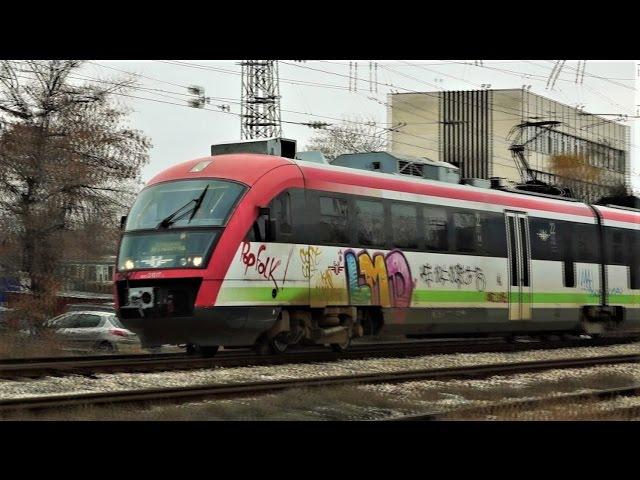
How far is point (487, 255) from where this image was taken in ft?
72.8

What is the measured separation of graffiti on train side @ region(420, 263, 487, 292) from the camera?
20.3 metres

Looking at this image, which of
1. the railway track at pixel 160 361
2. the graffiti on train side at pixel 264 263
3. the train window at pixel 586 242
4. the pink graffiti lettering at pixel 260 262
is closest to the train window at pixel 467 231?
the railway track at pixel 160 361

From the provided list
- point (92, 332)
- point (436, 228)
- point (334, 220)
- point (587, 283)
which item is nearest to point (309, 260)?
point (334, 220)

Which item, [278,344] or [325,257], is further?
[325,257]

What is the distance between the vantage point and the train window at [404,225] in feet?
64.3

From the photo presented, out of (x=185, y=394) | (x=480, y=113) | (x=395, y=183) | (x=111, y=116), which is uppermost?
(x=480, y=113)

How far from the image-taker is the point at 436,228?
20.7 meters

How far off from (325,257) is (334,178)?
1.59 meters

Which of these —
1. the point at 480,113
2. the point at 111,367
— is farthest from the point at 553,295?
the point at 480,113

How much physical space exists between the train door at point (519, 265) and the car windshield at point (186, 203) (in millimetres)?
8758

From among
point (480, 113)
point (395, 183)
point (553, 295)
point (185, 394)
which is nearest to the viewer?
point (185, 394)

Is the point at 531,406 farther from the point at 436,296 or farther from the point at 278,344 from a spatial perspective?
the point at 436,296
